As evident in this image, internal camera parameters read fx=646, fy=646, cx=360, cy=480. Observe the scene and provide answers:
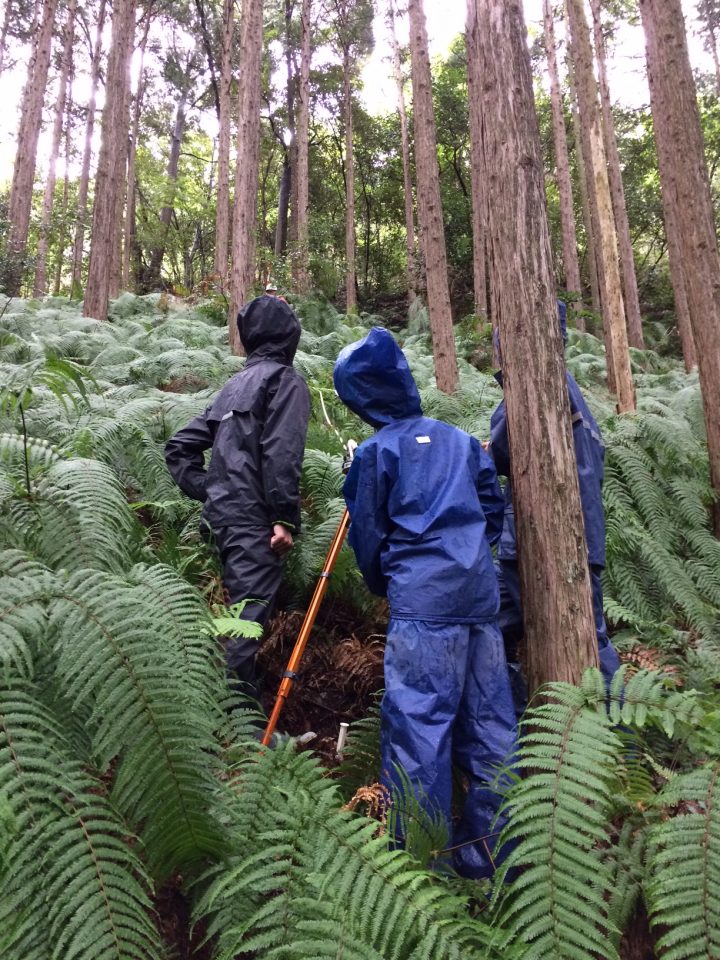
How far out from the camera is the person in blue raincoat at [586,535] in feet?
11.3

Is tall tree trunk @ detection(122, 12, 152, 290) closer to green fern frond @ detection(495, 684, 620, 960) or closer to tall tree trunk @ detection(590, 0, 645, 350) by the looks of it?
tall tree trunk @ detection(590, 0, 645, 350)

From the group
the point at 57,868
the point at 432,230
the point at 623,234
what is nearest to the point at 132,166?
the point at 623,234

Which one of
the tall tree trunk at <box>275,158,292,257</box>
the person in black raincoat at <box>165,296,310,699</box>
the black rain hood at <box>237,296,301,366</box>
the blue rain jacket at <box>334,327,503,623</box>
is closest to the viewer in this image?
the blue rain jacket at <box>334,327,503,623</box>

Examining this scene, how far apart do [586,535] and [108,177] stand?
1144cm

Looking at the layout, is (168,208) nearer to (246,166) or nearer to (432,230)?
(246,166)

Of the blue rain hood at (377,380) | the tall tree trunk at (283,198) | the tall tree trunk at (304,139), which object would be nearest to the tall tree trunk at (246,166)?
the tall tree trunk at (304,139)

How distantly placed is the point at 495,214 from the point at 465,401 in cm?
459

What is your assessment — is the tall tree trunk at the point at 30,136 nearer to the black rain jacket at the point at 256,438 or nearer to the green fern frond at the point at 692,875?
the black rain jacket at the point at 256,438

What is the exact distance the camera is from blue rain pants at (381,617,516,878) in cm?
260

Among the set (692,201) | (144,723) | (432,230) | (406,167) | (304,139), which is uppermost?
(406,167)

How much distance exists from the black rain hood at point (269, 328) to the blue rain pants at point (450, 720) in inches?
74.9

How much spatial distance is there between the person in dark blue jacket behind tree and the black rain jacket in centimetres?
50

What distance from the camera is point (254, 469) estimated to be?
3.62 m

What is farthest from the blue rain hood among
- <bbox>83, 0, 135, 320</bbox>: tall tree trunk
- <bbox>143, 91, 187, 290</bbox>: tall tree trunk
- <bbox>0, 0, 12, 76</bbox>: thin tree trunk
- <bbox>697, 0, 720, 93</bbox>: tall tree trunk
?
<bbox>697, 0, 720, 93</bbox>: tall tree trunk
